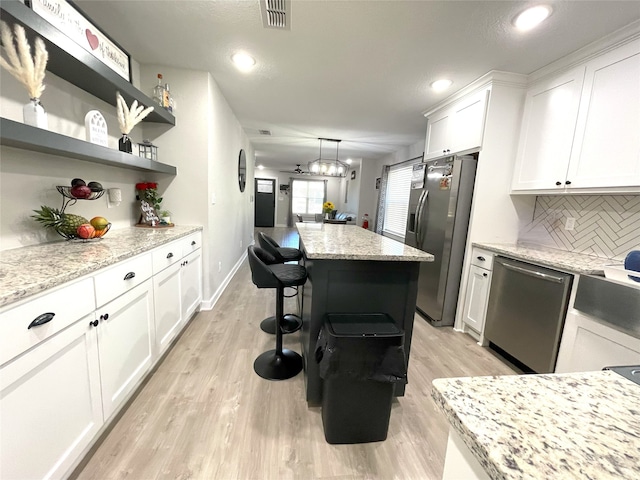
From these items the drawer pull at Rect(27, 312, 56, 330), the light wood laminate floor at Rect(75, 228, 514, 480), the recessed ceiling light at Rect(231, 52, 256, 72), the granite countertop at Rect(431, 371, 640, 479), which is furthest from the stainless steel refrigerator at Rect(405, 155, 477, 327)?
the drawer pull at Rect(27, 312, 56, 330)

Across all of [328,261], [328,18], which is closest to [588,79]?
[328,18]

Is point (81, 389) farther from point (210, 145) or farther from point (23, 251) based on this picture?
point (210, 145)

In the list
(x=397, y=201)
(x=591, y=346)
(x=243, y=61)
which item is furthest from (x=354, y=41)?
(x=397, y=201)

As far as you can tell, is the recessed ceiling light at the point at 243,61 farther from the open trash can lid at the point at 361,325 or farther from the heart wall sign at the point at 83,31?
the open trash can lid at the point at 361,325

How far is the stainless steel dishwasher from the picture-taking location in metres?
1.80

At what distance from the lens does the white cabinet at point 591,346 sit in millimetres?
1453

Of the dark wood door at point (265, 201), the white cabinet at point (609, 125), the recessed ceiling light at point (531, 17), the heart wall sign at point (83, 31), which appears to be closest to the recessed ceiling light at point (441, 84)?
the recessed ceiling light at point (531, 17)

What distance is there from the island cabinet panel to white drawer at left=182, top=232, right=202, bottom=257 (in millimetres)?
1322

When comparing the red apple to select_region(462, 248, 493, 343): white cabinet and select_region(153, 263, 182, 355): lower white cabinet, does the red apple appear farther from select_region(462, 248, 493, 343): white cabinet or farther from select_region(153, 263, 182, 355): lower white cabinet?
select_region(462, 248, 493, 343): white cabinet

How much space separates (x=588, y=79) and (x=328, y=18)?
75.0 inches

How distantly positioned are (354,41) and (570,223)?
2.39m

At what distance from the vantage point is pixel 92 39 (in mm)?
1620

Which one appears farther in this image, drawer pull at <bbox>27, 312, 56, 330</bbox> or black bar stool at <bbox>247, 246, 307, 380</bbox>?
black bar stool at <bbox>247, 246, 307, 380</bbox>

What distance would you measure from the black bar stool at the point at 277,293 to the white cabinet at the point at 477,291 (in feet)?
5.56
